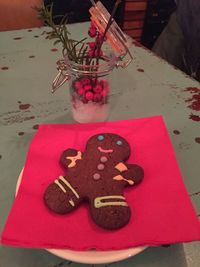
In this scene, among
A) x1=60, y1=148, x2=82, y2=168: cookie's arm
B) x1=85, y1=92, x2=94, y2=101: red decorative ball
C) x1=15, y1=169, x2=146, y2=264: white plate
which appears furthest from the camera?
x1=85, y1=92, x2=94, y2=101: red decorative ball

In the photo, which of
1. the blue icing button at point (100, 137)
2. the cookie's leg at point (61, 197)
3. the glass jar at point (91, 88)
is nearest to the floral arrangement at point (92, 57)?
the glass jar at point (91, 88)

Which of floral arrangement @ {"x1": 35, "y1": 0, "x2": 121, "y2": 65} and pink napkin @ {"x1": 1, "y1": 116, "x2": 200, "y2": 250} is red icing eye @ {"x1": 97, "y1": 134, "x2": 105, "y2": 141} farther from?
floral arrangement @ {"x1": 35, "y1": 0, "x2": 121, "y2": 65}

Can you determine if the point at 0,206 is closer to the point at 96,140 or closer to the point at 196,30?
the point at 96,140

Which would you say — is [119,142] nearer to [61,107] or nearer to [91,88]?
[91,88]

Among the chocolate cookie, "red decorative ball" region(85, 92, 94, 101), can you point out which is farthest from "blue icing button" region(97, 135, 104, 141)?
"red decorative ball" region(85, 92, 94, 101)

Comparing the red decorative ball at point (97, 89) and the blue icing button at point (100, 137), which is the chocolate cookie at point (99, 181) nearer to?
the blue icing button at point (100, 137)

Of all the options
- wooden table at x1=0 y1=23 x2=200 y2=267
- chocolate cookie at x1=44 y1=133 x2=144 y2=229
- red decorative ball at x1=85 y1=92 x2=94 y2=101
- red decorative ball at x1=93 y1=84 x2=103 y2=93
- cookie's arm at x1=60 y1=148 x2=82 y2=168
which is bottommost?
wooden table at x1=0 y1=23 x2=200 y2=267

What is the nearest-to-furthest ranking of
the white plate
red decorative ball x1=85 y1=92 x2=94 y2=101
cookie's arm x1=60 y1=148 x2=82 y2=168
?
the white plate, cookie's arm x1=60 y1=148 x2=82 y2=168, red decorative ball x1=85 y1=92 x2=94 y2=101
